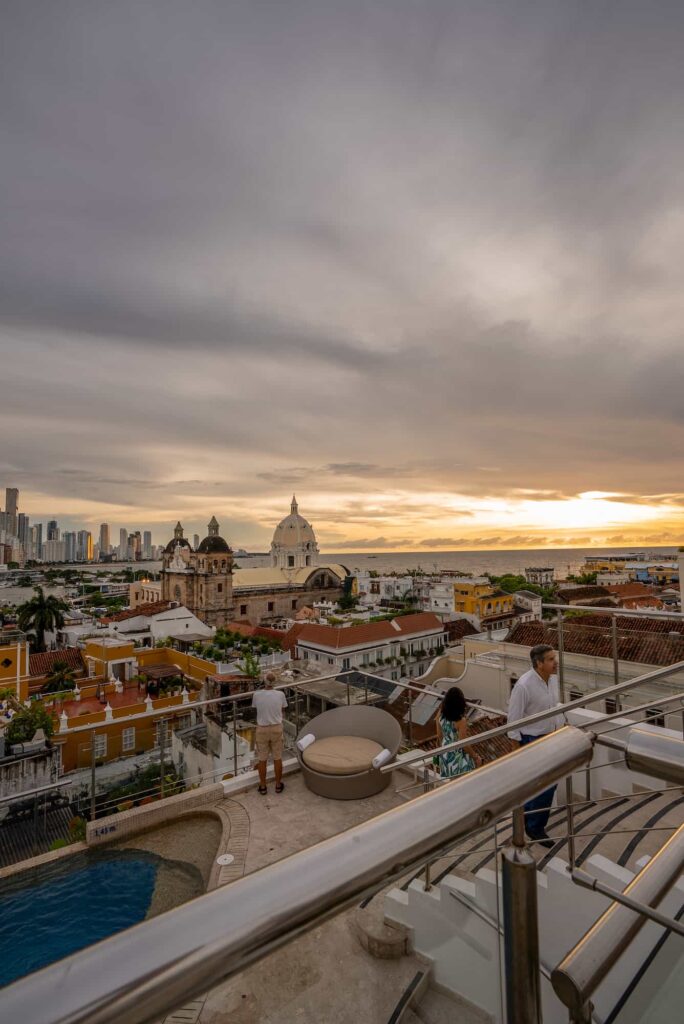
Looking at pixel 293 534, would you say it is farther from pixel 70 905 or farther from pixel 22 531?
pixel 22 531

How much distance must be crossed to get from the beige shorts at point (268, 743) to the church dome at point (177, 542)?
48.4 m

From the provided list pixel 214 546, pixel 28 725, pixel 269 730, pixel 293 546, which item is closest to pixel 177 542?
pixel 214 546

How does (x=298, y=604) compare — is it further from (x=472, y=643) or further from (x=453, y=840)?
(x=453, y=840)

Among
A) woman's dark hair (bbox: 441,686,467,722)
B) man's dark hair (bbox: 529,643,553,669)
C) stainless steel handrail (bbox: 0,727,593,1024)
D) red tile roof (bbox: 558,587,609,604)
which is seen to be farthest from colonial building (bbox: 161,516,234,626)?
stainless steel handrail (bbox: 0,727,593,1024)

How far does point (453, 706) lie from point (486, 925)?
1.98m

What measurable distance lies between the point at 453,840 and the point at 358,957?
2778mm

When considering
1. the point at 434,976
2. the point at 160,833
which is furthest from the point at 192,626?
the point at 434,976

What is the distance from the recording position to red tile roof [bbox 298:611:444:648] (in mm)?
27109

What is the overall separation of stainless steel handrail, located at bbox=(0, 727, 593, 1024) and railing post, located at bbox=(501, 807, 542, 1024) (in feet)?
0.43

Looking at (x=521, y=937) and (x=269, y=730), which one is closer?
(x=521, y=937)

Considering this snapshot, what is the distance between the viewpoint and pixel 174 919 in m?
0.57

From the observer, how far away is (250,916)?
59 cm

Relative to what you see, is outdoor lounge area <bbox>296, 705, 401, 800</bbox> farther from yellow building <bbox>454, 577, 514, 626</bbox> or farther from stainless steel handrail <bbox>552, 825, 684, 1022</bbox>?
yellow building <bbox>454, 577, 514, 626</bbox>

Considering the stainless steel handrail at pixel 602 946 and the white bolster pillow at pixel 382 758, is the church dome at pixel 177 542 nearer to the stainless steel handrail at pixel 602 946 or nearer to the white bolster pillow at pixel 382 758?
the white bolster pillow at pixel 382 758
